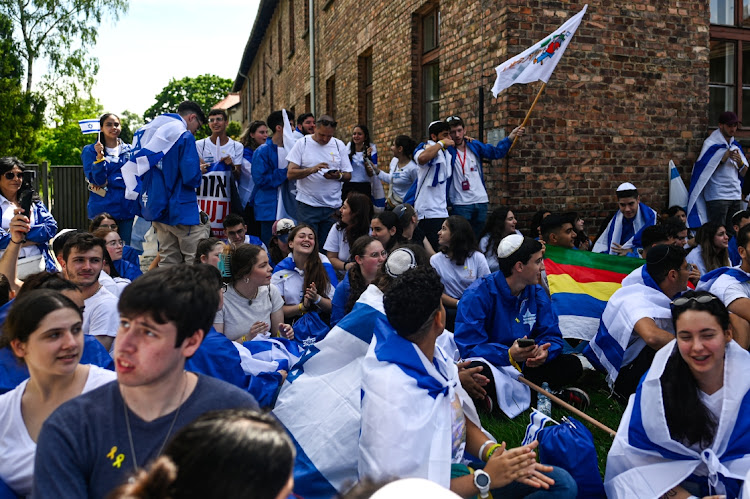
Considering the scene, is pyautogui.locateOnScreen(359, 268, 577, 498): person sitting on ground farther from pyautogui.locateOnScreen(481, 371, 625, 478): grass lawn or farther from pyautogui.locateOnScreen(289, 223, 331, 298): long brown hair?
pyautogui.locateOnScreen(289, 223, 331, 298): long brown hair

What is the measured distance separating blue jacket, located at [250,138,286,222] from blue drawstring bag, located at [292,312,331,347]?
294 cm

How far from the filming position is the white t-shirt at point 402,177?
26.9 feet

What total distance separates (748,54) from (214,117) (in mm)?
6889

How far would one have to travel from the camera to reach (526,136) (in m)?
7.73

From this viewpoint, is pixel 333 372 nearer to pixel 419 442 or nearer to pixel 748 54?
pixel 419 442

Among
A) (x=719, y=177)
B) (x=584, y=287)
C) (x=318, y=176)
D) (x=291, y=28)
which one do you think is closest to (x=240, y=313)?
(x=318, y=176)

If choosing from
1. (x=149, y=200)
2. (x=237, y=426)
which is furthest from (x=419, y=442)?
(x=149, y=200)

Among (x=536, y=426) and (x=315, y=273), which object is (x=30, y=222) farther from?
(x=536, y=426)

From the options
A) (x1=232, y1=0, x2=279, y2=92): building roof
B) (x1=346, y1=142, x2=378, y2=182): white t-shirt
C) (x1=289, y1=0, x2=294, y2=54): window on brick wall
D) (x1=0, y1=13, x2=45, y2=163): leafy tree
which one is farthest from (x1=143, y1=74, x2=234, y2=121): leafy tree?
(x1=346, y1=142, x2=378, y2=182): white t-shirt

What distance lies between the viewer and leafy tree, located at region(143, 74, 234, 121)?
6644cm

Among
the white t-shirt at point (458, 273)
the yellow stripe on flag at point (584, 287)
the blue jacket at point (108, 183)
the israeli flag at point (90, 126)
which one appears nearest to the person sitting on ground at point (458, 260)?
the white t-shirt at point (458, 273)

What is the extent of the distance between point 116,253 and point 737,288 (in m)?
4.48

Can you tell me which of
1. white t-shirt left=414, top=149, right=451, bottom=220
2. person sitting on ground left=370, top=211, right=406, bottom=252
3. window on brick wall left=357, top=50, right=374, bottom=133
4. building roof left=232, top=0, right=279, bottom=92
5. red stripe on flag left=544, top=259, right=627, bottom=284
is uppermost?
building roof left=232, top=0, right=279, bottom=92

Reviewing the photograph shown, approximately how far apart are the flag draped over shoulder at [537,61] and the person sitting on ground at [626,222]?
1.65m
